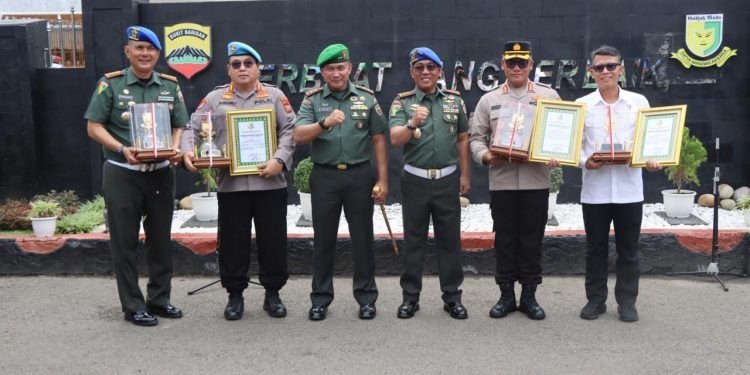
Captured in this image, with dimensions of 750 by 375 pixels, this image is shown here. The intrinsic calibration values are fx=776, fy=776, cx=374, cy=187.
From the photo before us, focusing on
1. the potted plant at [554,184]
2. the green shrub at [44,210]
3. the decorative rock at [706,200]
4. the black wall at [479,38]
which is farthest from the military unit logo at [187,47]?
the decorative rock at [706,200]

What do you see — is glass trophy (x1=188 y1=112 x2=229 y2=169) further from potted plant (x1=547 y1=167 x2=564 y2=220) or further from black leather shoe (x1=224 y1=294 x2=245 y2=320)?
potted plant (x1=547 y1=167 x2=564 y2=220)

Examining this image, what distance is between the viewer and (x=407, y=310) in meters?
5.46

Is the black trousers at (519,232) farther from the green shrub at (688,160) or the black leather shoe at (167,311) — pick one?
the green shrub at (688,160)

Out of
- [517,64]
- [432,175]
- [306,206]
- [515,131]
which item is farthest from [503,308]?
[306,206]

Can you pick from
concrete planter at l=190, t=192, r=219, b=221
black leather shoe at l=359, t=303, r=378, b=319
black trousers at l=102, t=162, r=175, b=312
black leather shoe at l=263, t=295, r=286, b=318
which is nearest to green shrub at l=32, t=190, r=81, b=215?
concrete planter at l=190, t=192, r=219, b=221

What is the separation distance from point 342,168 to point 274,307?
112cm

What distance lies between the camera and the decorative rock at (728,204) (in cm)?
799

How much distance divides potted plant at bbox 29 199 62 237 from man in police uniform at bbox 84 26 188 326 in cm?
199

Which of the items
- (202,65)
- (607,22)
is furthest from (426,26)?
(202,65)

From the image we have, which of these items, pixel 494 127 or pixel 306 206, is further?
pixel 306 206

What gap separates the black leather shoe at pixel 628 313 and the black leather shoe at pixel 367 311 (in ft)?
5.64

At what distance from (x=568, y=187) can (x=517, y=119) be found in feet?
11.4

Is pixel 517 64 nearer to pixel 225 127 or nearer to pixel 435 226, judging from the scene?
pixel 435 226

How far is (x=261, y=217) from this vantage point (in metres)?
5.52
